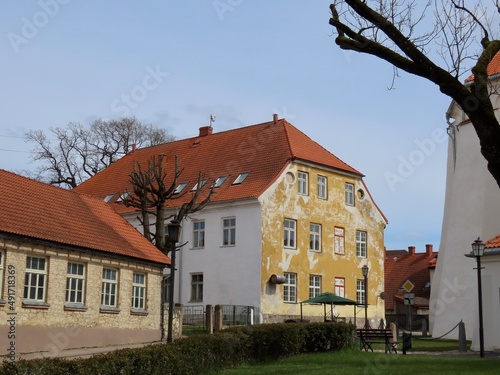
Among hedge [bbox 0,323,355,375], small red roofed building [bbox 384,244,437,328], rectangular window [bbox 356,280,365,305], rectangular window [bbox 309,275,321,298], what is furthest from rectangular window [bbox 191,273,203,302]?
small red roofed building [bbox 384,244,437,328]

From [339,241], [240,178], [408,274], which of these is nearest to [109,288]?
[240,178]

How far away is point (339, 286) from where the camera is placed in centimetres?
3909

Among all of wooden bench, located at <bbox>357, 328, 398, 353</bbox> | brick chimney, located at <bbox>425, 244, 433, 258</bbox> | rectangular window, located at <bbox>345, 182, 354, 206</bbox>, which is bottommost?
wooden bench, located at <bbox>357, 328, 398, 353</bbox>

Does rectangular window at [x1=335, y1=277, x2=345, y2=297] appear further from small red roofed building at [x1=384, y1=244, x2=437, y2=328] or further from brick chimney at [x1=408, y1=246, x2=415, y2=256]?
brick chimney at [x1=408, y1=246, x2=415, y2=256]

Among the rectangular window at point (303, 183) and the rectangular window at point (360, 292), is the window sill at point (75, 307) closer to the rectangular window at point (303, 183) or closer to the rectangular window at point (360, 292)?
the rectangular window at point (303, 183)

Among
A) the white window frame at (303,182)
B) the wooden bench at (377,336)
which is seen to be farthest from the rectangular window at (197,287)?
the wooden bench at (377,336)

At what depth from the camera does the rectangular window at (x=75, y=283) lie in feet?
72.7

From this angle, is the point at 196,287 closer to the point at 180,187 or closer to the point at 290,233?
the point at 290,233

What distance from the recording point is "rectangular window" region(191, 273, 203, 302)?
3756 centimetres

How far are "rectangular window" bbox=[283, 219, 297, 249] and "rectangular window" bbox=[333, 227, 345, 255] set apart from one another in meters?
3.28

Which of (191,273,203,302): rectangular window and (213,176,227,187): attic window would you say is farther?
(213,176,227,187): attic window

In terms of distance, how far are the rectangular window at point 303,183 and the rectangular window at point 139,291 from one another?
13.9 meters

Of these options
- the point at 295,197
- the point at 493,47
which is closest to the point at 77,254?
the point at 493,47

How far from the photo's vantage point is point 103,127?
53312mm
